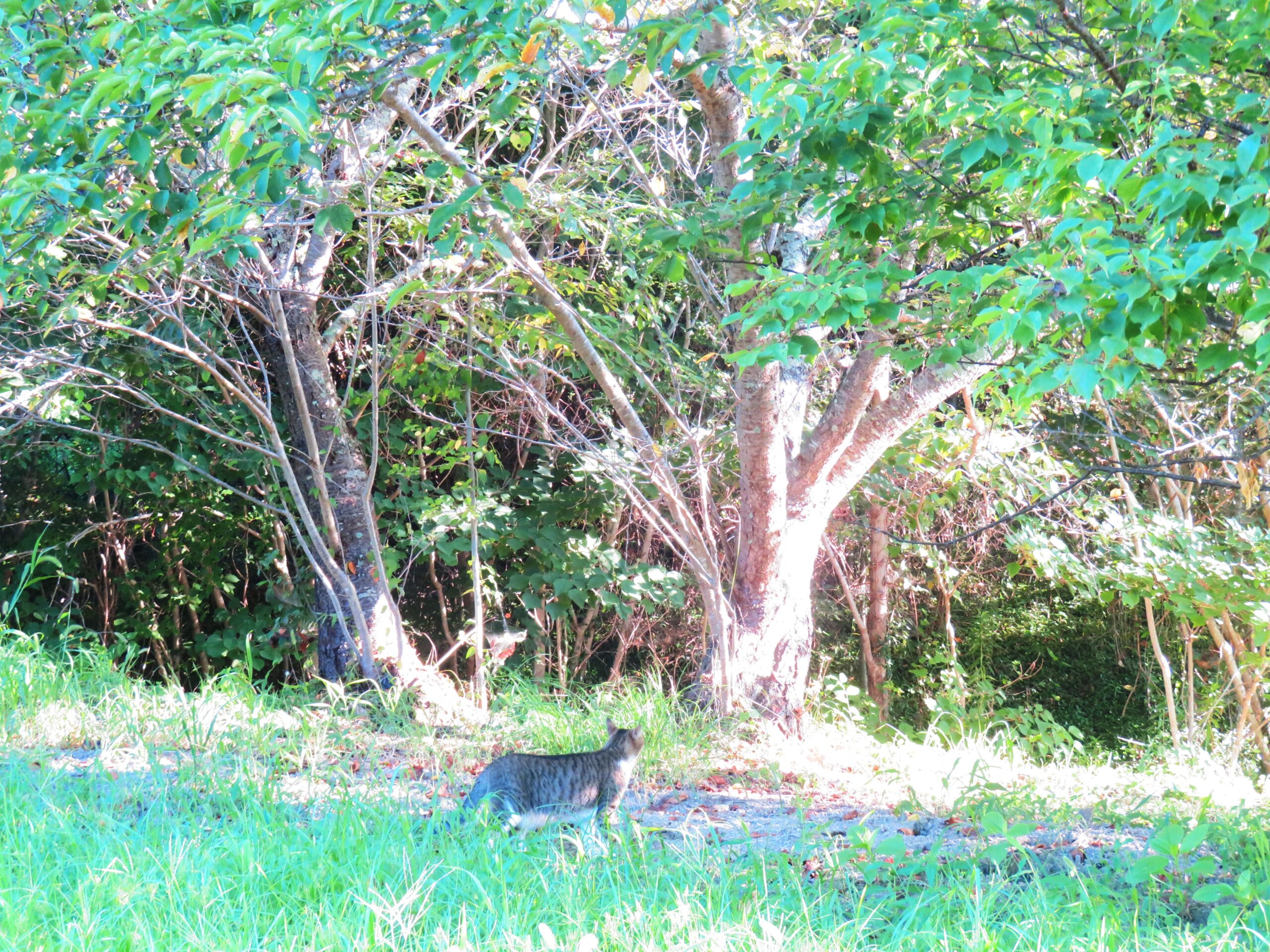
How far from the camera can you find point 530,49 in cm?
281

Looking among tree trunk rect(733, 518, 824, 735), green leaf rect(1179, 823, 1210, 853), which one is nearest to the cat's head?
tree trunk rect(733, 518, 824, 735)

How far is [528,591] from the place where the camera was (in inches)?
272

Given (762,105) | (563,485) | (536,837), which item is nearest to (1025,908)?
(536,837)

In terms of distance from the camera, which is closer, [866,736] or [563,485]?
[866,736]

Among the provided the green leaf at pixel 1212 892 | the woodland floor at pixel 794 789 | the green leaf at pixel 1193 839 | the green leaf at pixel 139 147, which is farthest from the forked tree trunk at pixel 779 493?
the green leaf at pixel 1212 892

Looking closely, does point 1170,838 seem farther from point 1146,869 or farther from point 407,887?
point 407,887

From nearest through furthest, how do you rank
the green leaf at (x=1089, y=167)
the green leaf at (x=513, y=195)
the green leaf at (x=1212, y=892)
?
the green leaf at (x=1089, y=167), the green leaf at (x=1212, y=892), the green leaf at (x=513, y=195)

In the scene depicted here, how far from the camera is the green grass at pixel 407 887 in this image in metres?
2.39

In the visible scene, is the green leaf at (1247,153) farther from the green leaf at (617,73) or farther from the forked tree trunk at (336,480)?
the forked tree trunk at (336,480)

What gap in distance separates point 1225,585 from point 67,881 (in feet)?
18.4

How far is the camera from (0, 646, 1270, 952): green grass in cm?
239

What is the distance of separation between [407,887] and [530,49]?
2394 mm

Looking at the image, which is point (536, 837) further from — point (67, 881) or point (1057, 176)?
point (1057, 176)

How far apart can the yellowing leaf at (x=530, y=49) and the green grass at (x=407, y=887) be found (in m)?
2.28
